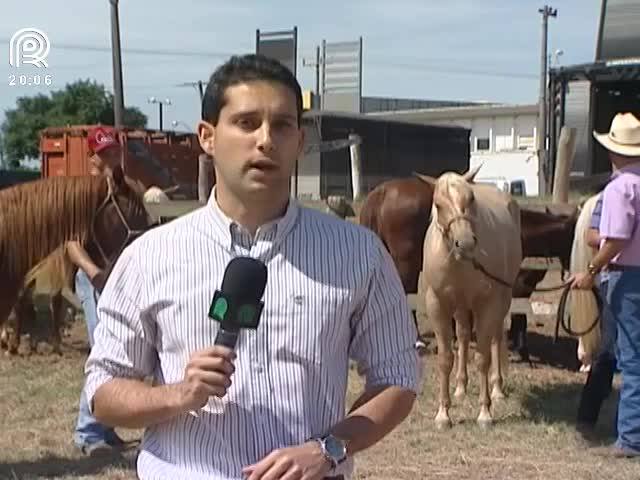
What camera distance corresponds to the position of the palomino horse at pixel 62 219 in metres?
5.39

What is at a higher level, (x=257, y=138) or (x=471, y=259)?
(x=257, y=138)

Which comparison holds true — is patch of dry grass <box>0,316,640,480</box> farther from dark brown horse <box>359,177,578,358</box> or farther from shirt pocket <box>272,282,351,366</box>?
shirt pocket <box>272,282,351,366</box>

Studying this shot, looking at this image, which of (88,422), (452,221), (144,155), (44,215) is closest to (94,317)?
(88,422)

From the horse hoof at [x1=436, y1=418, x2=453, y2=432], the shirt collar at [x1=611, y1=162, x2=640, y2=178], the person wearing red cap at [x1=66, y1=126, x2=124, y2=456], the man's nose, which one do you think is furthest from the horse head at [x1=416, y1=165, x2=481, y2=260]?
the man's nose

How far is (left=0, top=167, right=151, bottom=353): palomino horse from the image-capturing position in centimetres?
539

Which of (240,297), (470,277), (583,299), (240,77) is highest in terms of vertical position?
(240,77)

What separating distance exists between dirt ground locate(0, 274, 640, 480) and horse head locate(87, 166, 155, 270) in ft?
4.21

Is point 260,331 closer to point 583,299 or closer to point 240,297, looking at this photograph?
point 240,297

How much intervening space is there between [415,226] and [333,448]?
23.7 feet

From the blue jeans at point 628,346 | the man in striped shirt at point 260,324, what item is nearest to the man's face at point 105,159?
the blue jeans at point 628,346

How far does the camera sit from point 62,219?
5.41 m

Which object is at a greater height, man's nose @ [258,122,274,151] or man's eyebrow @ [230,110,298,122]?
man's eyebrow @ [230,110,298,122]

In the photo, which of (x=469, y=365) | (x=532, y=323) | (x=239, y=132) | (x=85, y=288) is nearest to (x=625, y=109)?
(x=532, y=323)

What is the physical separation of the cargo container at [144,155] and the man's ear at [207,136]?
15957mm
